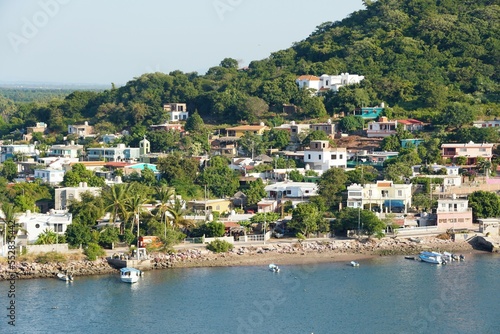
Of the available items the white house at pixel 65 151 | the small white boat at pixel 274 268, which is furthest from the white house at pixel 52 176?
the small white boat at pixel 274 268

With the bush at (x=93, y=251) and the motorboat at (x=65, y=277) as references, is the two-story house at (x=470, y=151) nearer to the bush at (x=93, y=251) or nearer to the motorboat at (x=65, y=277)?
the bush at (x=93, y=251)

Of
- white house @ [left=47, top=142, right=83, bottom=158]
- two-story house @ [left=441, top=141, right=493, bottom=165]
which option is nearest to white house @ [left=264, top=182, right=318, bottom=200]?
two-story house @ [left=441, top=141, right=493, bottom=165]

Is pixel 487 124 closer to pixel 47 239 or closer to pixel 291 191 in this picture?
pixel 291 191

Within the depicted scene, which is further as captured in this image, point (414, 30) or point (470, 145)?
point (414, 30)

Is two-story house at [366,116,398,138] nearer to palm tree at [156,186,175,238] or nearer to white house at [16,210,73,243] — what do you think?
palm tree at [156,186,175,238]

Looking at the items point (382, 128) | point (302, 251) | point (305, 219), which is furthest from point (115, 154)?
→ point (302, 251)

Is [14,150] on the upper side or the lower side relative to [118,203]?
upper

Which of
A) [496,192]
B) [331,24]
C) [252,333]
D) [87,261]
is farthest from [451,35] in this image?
[252,333]

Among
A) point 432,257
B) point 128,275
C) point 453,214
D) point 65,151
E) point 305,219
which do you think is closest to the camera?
point 128,275

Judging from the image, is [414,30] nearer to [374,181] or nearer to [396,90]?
[396,90]
